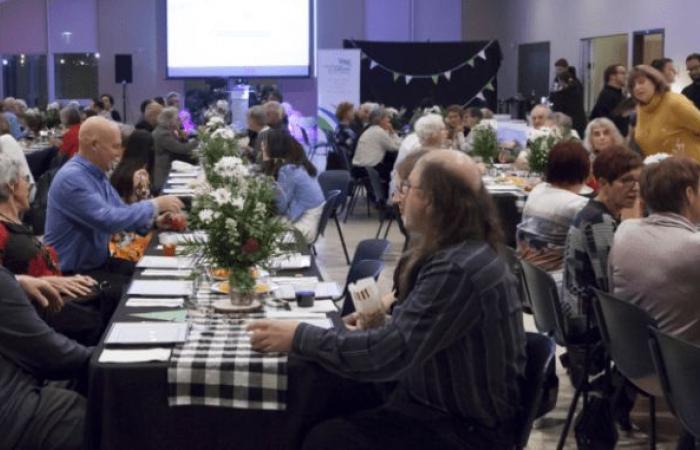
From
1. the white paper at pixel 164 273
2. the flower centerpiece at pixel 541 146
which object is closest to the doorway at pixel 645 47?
the flower centerpiece at pixel 541 146

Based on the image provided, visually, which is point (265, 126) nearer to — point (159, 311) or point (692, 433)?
point (159, 311)

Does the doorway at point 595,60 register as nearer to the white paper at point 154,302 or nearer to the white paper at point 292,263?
the white paper at point 292,263

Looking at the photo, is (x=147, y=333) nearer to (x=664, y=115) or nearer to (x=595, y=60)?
(x=664, y=115)

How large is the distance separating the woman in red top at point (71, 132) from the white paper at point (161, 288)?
6.17 m

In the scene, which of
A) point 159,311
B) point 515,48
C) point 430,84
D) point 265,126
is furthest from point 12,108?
point 159,311

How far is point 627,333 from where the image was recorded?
3.39 metres

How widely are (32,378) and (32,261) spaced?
2.95ft

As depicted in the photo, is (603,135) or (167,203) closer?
(167,203)

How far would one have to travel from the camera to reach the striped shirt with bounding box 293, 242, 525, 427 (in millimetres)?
2576

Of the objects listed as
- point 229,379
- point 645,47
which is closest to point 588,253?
point 229,379

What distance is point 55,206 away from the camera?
4836 millimetres

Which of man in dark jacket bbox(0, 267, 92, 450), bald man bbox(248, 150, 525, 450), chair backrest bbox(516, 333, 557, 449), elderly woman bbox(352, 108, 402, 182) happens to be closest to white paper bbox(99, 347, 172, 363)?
man in dark jacket bbox(0, 267, 92, 450)

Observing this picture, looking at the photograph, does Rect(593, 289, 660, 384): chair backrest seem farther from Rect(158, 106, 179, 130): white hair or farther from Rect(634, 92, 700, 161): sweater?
Rect(158, 106, 179, 130): white hair

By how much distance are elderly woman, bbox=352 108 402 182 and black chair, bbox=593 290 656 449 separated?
7.81 m
